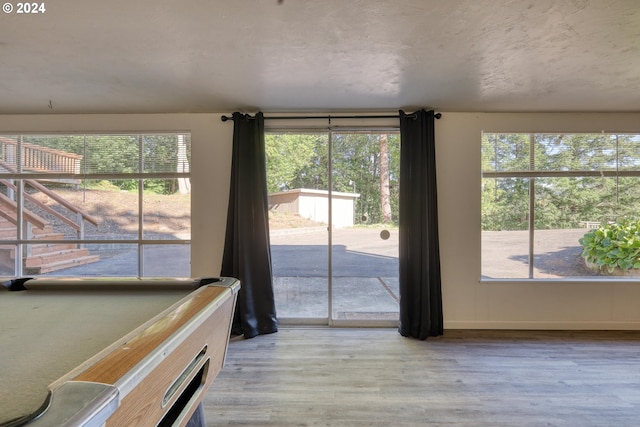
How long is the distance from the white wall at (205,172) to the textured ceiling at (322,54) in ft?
0.83

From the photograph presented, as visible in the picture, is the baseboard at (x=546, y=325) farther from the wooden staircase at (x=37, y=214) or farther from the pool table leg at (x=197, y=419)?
the wooden staircase at (x=37, y=214)

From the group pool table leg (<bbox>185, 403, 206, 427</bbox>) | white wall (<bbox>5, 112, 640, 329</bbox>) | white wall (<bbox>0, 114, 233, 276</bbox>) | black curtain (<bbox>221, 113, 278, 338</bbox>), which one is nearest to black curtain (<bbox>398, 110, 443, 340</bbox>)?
white wall (<bbox>5, 112, 640, 329</bbox>)

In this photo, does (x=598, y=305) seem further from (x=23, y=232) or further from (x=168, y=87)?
(x=23, y=232)

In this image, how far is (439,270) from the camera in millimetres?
3053

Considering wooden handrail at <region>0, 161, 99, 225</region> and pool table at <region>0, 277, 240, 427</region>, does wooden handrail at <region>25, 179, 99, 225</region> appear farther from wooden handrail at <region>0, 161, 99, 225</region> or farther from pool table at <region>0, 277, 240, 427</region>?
pool table at <region>0, 277, 240, 427</region>

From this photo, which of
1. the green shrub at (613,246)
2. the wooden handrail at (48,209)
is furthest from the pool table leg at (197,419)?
the green shrub at (613,246)

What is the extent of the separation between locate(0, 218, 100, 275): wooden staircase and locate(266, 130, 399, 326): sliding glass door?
2237mm

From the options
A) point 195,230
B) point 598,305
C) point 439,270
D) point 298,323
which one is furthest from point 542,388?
point 195,230

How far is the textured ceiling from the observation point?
1513 mm

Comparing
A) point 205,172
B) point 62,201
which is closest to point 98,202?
point 62,201

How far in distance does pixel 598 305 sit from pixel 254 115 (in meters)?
4.31

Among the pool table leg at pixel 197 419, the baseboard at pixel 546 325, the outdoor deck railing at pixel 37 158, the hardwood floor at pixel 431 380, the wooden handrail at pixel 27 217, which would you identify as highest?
Answer: the outdoor deck railing at pixel 37 158

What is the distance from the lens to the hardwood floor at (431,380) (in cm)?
184

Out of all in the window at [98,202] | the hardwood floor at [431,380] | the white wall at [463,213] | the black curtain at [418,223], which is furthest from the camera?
the window at [98,202]
